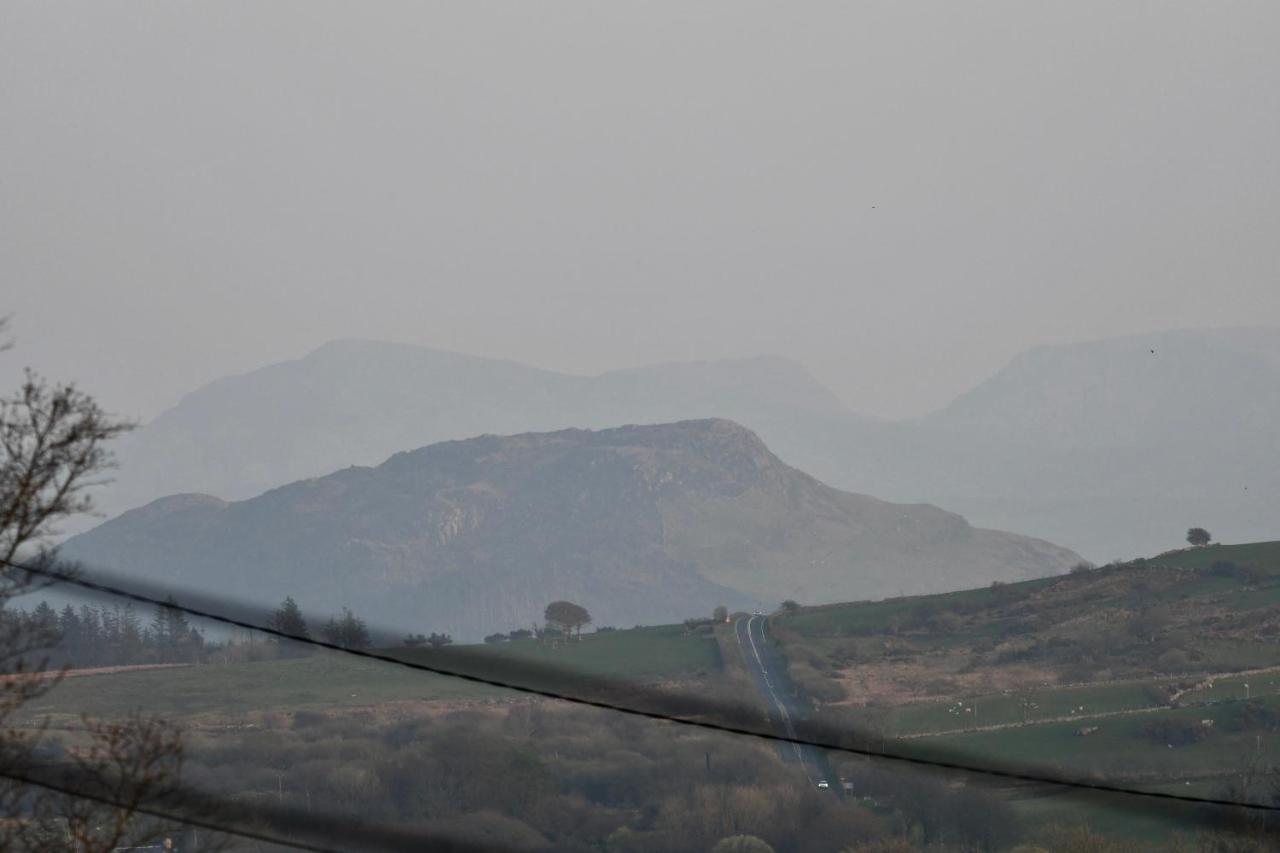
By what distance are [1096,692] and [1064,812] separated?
126ft

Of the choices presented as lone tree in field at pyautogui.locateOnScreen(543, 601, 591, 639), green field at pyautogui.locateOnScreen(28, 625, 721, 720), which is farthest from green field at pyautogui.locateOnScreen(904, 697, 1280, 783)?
lone tree in field at pyautogui.locateOnScreen(543, 601, 591, 639)

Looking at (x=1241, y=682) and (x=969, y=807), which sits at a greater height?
(x=1241, y=682)

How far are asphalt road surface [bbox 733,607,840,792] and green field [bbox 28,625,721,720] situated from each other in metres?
4.28

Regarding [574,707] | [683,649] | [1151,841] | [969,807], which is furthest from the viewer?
[683,649]

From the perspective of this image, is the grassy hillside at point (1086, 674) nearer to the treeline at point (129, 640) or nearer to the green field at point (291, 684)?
the green field at point (291, 684)

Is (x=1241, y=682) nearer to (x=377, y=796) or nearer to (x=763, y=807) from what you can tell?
(x=763, y=807)

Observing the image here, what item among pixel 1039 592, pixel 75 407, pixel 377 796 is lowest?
pixel 377 796

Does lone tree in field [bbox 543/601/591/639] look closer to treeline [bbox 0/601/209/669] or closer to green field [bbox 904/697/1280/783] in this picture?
treeline [bbox 0/601/209/669]

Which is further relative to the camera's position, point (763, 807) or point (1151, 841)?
point (763, 807)

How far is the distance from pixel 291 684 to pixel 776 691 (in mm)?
35664

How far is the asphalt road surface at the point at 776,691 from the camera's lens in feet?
252

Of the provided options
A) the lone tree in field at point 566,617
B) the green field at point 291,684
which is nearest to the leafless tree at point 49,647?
the green field at point 291,684

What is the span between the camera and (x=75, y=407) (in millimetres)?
16234

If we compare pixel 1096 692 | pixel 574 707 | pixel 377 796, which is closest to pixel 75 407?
pixel 377 796
